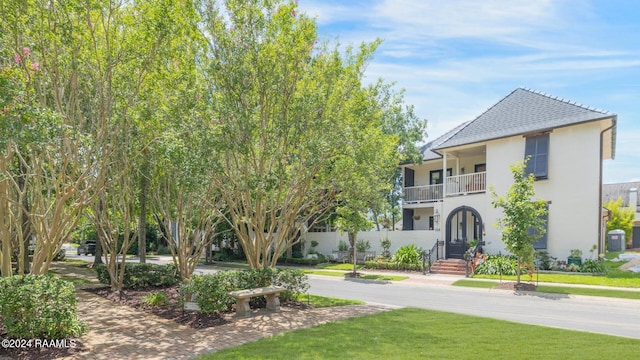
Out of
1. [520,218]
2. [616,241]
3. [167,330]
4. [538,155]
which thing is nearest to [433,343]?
[167,330]

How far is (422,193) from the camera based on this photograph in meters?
29.9

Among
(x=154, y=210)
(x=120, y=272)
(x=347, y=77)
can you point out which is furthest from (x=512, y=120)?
(x=120, y=272)

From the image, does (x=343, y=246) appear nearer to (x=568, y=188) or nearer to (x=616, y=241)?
(x=568, y=188)

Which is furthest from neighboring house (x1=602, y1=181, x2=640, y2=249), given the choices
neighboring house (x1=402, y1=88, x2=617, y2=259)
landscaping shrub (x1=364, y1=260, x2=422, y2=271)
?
landscaping shrub (x1=364, y1=260, x2=422, y2=271)

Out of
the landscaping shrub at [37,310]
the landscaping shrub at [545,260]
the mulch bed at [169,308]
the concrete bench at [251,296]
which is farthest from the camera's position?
the landscaping shrub at [545,260]

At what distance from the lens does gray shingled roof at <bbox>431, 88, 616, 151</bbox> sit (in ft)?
72.5

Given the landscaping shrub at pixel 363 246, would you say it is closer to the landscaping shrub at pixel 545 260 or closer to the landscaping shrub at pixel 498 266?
the landscaping shrub at pixel 498 266

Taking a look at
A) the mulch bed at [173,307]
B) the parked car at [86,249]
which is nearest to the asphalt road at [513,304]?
the mulch bed at [173,307]

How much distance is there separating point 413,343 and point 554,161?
18123mm

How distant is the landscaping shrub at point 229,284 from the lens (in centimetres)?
1032

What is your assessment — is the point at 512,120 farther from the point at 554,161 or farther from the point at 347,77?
the point at 347,77

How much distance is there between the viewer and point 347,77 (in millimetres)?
12234

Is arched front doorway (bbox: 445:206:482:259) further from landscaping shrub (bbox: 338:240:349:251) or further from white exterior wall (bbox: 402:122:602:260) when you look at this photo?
landscaping shrub (bbox: 338:240:349:251)

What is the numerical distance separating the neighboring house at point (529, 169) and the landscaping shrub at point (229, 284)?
14.9 meters
